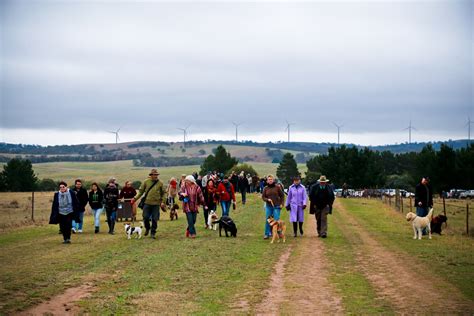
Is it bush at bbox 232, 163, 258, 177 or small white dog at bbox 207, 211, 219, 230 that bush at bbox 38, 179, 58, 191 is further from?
small white dog at bbox 207, 211, 219, 230

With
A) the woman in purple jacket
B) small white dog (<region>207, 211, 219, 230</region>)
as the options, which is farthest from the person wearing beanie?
the woman in purple jacket

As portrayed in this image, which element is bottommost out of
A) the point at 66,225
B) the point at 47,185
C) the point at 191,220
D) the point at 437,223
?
the point at 437,223

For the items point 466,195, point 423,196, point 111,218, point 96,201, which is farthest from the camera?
point 466,195

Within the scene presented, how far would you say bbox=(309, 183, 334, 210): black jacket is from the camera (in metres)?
23.2

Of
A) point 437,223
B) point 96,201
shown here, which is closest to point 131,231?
point 96,201

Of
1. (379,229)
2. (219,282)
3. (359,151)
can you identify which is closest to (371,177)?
(359,151)

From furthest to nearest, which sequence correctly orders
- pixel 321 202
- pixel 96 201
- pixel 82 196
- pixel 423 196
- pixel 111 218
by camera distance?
pixel 82 196 < pixel 96 201 < pixel 111 218 < pixel 423 196 < pixel 321 202

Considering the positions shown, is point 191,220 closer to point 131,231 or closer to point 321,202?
point 131,231

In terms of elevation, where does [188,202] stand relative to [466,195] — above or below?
above

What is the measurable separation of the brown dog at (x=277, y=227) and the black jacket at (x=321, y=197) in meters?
1.82

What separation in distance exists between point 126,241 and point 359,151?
273 ft

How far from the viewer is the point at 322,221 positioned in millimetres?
23141

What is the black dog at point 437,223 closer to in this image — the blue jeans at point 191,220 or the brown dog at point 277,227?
the brown dog at point 277,227

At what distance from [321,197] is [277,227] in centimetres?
251
